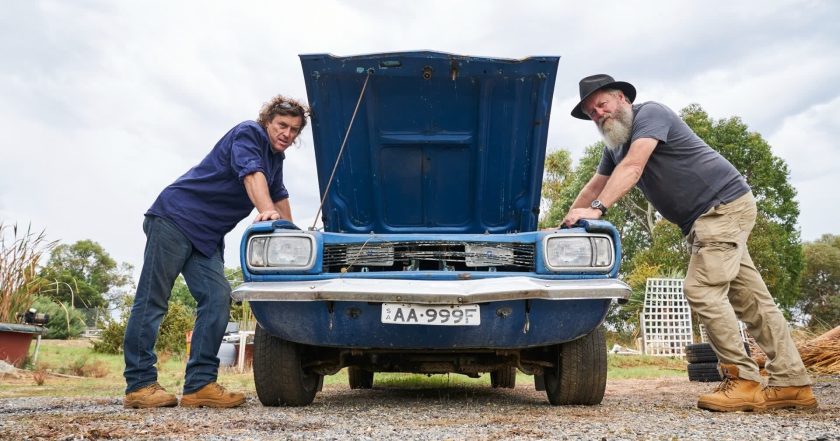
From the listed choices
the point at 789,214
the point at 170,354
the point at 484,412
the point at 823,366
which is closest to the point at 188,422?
the point at 484,412

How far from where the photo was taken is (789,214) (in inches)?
945

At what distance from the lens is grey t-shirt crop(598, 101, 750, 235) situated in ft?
11.4

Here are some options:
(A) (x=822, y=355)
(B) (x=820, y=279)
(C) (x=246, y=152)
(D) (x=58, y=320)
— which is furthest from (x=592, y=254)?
(B) (x=820, y=279)

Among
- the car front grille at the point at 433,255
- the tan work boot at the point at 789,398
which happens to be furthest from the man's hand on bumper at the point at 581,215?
the tan work boot at the point at 789,398

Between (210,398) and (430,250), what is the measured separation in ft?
5.09

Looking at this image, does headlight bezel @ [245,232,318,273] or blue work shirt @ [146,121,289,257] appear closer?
headlight bezel @ [245,232,318,273]

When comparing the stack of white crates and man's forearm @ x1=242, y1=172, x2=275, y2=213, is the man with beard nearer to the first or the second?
man's forearm @ x1=242, y1=172, x2=275, y2=213

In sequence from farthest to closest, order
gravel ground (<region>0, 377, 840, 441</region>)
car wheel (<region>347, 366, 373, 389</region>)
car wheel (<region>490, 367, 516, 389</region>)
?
car wheel (<region>347, 366, 373, 389</region>), car wheel (<region>490, 367, 516, 389</region>), gravel ground (<region>0, 377, 840, 441</region>)

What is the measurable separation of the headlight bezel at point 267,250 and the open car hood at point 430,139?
49.1 inches

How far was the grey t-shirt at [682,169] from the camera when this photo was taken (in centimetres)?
349

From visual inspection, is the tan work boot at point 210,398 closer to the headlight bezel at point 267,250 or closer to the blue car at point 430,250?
the blue car at point 430,250

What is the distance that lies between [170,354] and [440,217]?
8.64 metres

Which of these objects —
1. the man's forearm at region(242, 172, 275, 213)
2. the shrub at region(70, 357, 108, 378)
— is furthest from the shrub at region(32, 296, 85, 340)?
the man's forearm at region(242, 172, 275, 213)

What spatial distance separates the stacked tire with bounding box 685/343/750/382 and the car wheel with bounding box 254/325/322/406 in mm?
4697
